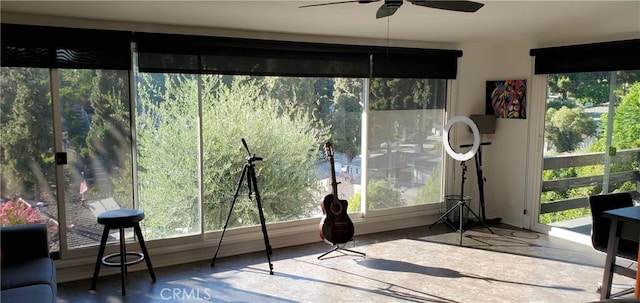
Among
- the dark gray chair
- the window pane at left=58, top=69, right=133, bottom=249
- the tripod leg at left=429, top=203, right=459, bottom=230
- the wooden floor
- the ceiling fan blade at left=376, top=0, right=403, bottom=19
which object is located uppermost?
the ceiling fan blade at left=376, top=0, right=403, bottom=19

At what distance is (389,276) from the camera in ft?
12.6

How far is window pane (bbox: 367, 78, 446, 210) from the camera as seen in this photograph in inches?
Result: 201

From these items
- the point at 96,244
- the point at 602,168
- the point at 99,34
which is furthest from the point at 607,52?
the point at 96,244

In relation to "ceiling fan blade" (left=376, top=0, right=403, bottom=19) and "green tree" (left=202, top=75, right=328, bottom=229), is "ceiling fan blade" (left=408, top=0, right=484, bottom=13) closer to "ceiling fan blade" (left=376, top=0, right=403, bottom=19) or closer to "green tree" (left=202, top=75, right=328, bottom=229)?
"ceiling fan blade" (left=376, top=0, right=403, bottom=19)

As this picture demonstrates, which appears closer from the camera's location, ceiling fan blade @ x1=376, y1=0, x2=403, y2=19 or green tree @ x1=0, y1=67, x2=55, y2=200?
ceiling fan blade @ x1=376, y1=0, x2=403, y2=19

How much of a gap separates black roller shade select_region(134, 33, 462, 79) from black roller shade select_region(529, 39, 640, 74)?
2.90 ft

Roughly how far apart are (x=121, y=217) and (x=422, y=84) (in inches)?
133

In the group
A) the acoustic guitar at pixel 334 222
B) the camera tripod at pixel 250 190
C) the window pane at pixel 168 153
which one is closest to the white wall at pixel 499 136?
the acoustic guitar at pixel 334 222

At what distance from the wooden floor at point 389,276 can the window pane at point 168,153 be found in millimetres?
434

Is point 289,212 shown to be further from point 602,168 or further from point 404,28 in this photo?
point 602,168

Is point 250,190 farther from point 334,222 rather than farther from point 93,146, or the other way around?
point 93,146

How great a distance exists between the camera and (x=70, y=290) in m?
3.54

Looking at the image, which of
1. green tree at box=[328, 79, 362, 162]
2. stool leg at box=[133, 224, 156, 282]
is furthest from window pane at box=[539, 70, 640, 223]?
stool leg at box=[133, 224, 156, 282]

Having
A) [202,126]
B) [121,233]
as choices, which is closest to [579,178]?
[202,126]
